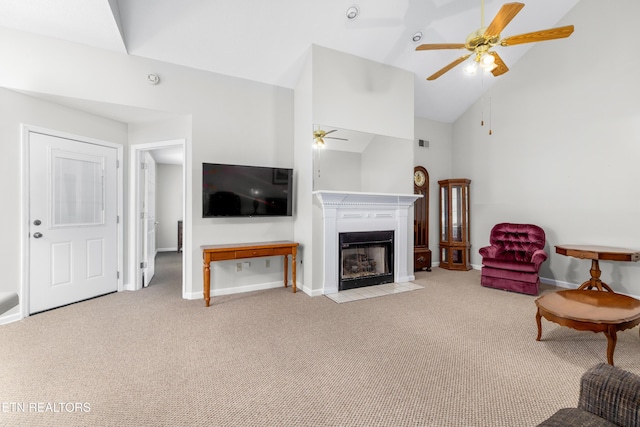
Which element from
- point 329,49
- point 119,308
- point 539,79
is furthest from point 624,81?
point 119,308

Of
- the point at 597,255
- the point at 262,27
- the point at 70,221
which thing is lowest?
the point at 597,255

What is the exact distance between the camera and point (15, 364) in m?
2.19

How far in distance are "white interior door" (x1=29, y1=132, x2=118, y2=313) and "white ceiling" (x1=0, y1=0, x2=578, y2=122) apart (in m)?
1.32

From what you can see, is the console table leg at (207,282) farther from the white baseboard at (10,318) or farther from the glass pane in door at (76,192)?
the white baseboard at (10,318)

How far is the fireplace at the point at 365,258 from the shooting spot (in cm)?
417

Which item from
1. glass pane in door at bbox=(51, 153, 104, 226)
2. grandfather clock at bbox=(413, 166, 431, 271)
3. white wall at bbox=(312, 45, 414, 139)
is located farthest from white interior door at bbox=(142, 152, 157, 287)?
grandfather clock at bbox=(413, 166, 431, 271)

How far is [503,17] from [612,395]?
9.18ft

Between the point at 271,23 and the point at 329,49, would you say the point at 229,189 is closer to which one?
the point at 271,23

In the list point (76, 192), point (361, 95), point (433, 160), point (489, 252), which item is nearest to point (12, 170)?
point (76, 192)

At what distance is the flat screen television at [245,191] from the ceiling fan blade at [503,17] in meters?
2.68

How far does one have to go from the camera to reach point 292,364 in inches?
87.0

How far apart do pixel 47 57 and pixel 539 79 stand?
6.61 meters

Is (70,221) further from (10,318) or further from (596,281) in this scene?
(596,281)

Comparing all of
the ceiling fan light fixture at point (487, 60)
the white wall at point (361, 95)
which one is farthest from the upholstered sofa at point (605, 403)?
the white wall at point (361, 95)
